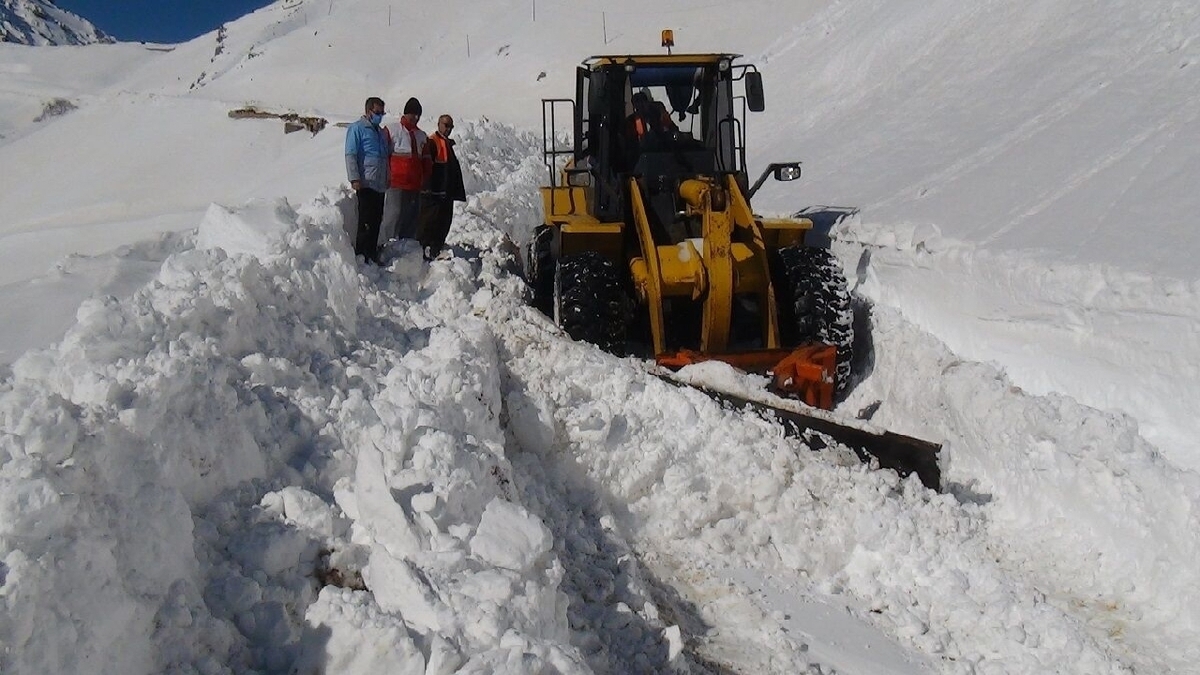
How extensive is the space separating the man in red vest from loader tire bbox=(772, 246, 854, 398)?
3042 millimetres

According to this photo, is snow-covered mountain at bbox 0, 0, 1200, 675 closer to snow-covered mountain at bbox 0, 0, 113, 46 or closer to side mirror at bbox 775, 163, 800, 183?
side mirror at bbox 775, 163, 800, 183

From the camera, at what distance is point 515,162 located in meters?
16.3

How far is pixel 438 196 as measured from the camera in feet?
26.9

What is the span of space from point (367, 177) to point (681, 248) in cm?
250

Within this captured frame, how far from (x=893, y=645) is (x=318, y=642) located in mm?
2423

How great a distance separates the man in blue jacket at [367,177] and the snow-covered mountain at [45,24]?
580ft

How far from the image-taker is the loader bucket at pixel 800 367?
20.9 feet

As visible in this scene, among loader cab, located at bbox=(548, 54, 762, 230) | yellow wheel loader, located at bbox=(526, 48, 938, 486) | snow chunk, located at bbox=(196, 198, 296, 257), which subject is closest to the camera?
snow chunk, located at bbox=(196, 198, 296, 257)

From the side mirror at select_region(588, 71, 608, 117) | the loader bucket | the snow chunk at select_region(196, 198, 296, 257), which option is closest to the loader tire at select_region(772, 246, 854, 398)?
the loader bucket

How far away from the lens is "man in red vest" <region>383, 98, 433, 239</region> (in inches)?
313

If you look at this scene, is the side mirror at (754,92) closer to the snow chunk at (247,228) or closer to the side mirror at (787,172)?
the side mirror at (787,172)

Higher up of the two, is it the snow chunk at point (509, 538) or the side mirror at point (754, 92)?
the side mirror at point (754, 92)

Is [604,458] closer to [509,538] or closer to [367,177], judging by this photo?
[509,538]

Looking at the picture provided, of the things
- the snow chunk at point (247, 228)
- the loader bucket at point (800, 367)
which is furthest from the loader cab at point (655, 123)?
the snow chunk at point (247, 228)
